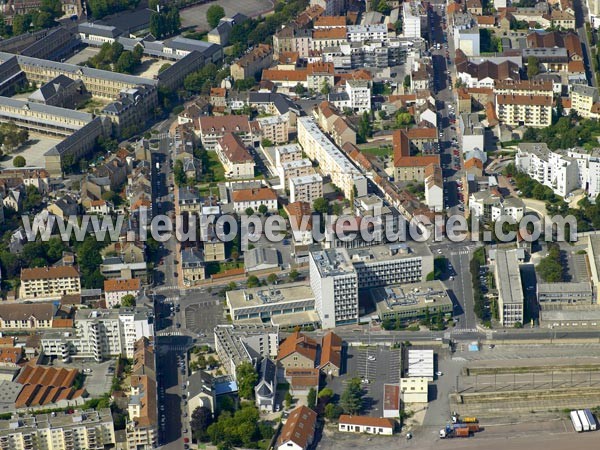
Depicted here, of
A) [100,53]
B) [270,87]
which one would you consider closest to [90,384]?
[270,87]

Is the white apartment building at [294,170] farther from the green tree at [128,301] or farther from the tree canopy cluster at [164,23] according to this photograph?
the tree canopy cluster at [164,23]

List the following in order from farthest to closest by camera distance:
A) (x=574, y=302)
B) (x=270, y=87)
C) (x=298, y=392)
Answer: (x=270, y=87)
(x=574, y=302)
(x=298, y=392)

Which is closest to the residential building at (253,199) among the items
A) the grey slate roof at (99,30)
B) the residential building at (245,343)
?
the residential building at (245,343)

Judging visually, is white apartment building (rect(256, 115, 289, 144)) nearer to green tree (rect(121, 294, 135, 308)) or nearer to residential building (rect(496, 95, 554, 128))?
residential building (rect(496, 95, 554, 128))

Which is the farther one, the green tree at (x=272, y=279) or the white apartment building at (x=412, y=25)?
the white apartment building at (x=412, y=25)

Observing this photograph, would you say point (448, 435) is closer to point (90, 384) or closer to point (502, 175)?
point (90, 384)

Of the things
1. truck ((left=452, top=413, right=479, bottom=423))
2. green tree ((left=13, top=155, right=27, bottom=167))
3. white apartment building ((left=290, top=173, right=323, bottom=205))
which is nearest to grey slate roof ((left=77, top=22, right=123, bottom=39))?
green tree ((left=13, top=155, right=27, bottom=167))
